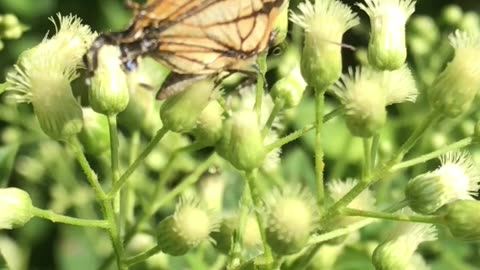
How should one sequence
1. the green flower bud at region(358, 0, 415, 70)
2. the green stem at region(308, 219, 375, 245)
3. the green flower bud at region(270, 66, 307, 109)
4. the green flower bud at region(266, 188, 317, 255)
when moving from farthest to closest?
the green flower bud at region(270, 66, 307, 109)
the green flower bud at region(358, 0, 415, 70)
the green stem at region(308, 219, 375, 245)
the green flower bud at region(266, 188, 317, 255)

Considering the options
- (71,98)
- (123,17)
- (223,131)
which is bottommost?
(223,131)

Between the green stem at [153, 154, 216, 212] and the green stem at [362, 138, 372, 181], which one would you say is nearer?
the green stem at [362, 138, 372, 181]

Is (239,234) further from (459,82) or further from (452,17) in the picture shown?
(452,17)

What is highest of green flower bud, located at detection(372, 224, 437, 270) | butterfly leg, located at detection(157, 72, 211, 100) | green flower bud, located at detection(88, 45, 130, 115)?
green flower bud, located at detection(88, 45, 130, 115)

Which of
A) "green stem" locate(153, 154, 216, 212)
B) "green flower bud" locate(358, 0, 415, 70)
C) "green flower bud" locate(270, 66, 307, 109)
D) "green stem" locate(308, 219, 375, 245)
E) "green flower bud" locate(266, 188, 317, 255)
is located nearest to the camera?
"green flower bud" locate(266, 188, 317, 255)

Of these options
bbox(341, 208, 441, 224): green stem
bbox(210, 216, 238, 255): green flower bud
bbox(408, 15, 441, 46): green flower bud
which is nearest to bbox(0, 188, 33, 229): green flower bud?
bbox(210, 216, 238, 255): green flower bud

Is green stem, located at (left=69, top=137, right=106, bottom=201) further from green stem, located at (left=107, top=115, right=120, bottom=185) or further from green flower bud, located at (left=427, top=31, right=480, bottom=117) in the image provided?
green flower bud, located at (left=427, top=31, right=480, bottom=117)

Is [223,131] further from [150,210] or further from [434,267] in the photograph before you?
[434,267]

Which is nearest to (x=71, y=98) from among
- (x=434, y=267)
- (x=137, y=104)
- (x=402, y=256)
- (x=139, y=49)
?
(x=139, y=49)
